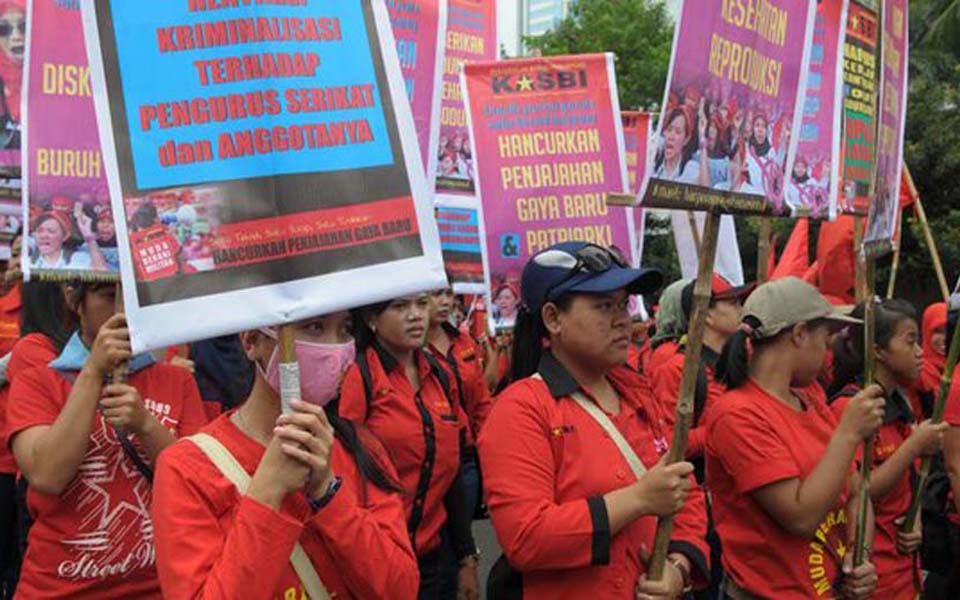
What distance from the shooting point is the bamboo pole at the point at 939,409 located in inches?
153

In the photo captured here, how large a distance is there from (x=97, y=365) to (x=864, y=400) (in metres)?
2.29

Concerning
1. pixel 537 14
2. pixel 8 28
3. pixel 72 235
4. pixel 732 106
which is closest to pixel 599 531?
pixel 732 106

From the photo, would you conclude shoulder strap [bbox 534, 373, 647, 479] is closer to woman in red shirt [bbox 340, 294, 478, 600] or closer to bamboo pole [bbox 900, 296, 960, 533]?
woman in red shirt [bbox 340, 294, 478, 600]

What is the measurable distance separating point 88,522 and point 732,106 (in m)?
2.13

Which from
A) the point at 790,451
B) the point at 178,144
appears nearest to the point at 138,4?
the point at 178,144

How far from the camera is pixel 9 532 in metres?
4.55

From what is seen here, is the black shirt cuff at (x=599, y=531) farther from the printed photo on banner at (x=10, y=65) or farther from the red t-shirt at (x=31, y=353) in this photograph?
the printed photo on banner at (x=10, y=65)

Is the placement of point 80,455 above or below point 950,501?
above

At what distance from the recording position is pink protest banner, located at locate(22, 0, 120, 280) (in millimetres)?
3289

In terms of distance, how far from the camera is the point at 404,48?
469 centimetres

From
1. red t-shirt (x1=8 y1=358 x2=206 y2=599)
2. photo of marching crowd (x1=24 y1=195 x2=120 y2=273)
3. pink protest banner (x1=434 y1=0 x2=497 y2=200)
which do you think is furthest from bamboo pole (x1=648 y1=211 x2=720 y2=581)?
pink protest banner (x1=434 y1=0 x2=497 y2=200)

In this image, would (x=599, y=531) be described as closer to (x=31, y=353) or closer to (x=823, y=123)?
(x=31, y=353)

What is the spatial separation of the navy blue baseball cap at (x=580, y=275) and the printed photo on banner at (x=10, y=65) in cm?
229

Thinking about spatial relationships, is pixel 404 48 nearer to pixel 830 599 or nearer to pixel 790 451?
pixel 790 451
